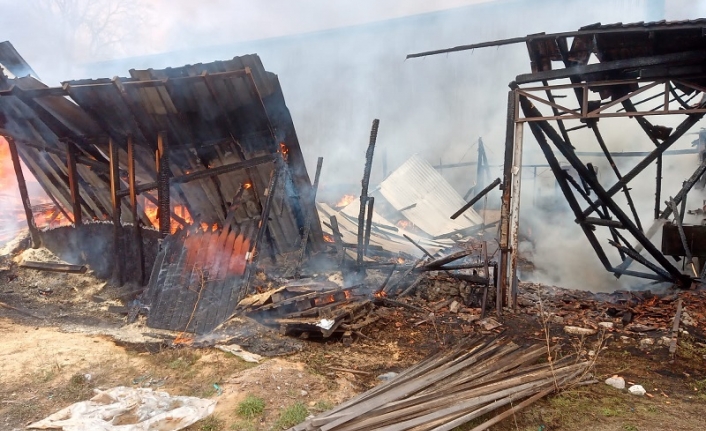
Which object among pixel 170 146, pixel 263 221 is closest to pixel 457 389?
pixel 263 221

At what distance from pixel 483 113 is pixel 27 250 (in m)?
21.7

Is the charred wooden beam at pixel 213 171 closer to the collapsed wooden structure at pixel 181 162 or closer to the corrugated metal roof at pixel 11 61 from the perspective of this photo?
the collapsed wooden structure at pixel 181 162

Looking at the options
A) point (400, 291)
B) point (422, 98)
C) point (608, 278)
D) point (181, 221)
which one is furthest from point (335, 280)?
point (422, 98)

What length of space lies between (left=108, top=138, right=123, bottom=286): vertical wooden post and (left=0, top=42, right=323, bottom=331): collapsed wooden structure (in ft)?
0.07

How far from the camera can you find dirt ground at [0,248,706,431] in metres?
4.76

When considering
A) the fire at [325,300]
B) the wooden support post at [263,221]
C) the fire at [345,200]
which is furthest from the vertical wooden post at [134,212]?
the fire at [345,200]

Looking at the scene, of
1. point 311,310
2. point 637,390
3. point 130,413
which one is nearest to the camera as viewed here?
point 130,413

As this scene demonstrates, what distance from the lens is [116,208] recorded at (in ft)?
28.7

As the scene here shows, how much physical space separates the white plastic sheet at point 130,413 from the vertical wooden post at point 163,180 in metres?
3.92

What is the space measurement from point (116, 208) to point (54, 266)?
91.5 inches

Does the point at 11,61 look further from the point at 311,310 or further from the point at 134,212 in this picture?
the point at 311,310

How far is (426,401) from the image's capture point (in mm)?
4551

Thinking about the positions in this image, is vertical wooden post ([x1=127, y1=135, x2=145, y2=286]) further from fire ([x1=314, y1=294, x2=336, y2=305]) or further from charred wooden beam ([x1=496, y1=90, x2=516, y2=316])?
charred wooden beam ([x1=496, y1=90, x2=516, y2=316])

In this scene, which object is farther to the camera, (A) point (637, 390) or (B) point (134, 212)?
(B) point (134, 212)
